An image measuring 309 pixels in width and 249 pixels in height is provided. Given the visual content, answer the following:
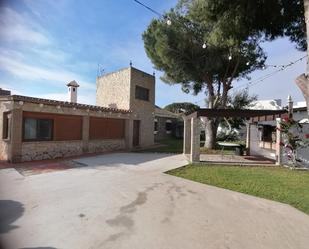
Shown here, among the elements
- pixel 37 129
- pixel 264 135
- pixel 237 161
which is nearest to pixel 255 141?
pixel 264 135

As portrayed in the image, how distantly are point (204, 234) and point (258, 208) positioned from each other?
7.38ft

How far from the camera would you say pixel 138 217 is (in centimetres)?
520

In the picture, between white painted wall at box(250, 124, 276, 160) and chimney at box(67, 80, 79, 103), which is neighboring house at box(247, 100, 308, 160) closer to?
white painted wall at box(250, 124, 276, 160)

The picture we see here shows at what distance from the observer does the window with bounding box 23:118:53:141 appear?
1246 cm

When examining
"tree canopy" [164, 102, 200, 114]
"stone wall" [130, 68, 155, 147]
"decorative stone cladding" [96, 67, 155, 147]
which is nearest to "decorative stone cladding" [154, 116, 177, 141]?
Result: "tree canopy" [164, 102, 200, 114]

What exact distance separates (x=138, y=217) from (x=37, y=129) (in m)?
9.62

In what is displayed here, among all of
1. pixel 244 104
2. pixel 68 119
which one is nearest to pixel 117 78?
pixel 68 119

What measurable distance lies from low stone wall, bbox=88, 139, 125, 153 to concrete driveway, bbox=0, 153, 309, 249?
7.73 metres

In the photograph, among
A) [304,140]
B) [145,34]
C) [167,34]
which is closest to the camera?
[304,140]

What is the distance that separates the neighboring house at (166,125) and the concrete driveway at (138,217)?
66.9ft

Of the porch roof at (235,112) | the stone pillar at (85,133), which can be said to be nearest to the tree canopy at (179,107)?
the stone pillar at (85,133)

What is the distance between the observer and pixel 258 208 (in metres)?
6.12

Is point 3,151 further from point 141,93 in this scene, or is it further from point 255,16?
point 255,16

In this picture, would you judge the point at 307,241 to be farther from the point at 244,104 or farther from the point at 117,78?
the point at 244,104
